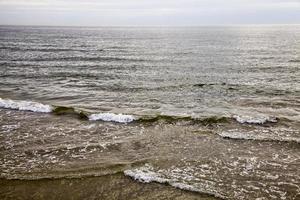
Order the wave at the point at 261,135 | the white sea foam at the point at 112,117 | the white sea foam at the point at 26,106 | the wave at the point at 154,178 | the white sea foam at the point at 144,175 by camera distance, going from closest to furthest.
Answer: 1. the wave at the point at 154,178
2. the white sea foam at the point at 144,175
3. the wave at the point at 261,135
4. the white sea foam at the point at 112,117
5. the white sea foam at the point at 26,106

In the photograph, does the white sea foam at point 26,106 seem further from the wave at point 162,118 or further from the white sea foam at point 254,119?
the white sea foam at point 254,119

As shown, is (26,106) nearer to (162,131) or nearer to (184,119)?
(162,131)

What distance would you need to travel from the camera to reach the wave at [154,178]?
8.18 meters

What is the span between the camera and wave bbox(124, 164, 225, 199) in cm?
818

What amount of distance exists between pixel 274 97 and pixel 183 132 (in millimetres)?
9013

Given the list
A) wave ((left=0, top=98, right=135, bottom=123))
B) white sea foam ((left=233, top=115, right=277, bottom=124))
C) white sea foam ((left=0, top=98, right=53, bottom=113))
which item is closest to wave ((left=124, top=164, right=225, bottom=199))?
wave ((left=0, top=98, right=135, bottom=123))

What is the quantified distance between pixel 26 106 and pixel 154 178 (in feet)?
36.0

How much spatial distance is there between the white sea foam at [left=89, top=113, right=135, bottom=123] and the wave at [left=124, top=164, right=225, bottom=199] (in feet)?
17.7

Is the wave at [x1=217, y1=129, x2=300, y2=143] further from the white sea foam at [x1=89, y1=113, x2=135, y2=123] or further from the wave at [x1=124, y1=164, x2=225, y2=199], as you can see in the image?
the wave at [x1=124, y1=164, x2=225, y2=199]

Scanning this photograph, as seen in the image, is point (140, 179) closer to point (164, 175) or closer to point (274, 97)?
point (164, 175)

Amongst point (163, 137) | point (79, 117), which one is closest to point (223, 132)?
point (163, 137)

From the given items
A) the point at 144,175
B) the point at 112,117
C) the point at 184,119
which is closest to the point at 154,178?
the point at 144,175

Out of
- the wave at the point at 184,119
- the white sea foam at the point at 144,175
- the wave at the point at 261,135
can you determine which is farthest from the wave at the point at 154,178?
the wave at the point at 184,119

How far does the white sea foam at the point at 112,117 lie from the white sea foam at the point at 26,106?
9.94ft
